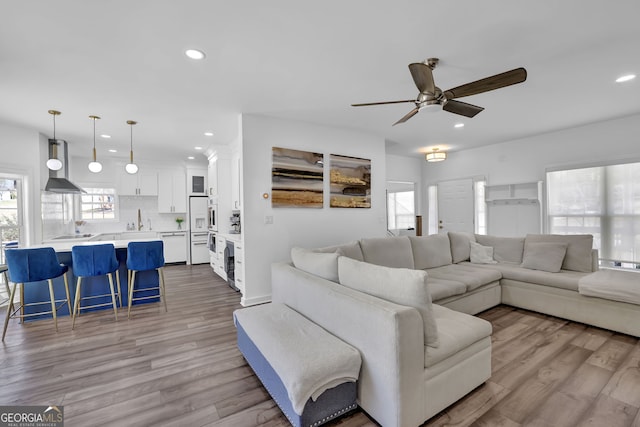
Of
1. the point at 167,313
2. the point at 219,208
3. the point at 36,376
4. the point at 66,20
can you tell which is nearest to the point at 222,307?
the point at 167,313

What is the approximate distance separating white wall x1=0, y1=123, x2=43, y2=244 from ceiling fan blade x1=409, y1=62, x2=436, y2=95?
569 centimetres

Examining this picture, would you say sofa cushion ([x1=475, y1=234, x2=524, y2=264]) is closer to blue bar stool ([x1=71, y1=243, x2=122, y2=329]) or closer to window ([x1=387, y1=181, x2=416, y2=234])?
window ([x1=387, y1=181, x2=416, y2=234])

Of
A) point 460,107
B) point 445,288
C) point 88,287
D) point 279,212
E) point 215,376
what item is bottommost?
point 215,376

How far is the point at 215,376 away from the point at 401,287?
65.8 inches

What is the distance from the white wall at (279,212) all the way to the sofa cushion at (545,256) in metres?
2.45

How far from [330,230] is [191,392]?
119 inches

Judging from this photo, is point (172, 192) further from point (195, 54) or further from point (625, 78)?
point (625, 78)

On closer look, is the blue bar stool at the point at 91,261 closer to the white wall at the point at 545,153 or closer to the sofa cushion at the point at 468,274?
the sofa cushion at the point at 468,274

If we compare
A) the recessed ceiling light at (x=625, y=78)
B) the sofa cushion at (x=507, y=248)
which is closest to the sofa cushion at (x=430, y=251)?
the sofa cushion at (x=507, y=248)

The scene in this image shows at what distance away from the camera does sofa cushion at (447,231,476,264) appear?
14.3ft

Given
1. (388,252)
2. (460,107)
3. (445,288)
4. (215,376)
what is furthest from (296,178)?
(215,376)

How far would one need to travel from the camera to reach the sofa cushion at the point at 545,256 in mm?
3641

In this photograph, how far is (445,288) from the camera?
3.08m

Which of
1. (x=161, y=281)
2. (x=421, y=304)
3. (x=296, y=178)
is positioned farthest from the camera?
(x=296, y=178)
